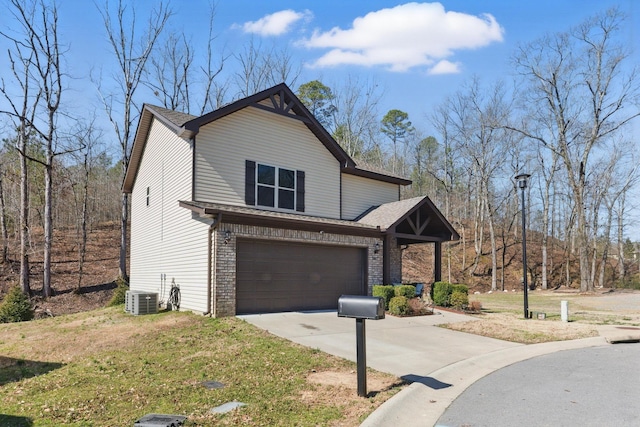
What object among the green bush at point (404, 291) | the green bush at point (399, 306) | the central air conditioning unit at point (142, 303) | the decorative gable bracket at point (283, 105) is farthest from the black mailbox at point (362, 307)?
the decorative gable bracket at point (283, 105)

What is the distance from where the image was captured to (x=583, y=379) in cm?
655

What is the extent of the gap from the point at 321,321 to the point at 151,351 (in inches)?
188

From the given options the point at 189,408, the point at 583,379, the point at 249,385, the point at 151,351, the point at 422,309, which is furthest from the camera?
the point at 422,309

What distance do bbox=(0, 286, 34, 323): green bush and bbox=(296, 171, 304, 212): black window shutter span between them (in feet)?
35.6

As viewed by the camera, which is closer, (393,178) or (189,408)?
(189,408)

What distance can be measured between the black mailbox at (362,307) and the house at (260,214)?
6890 mm

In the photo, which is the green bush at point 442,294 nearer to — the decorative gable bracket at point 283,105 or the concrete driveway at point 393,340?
the concrete driveway at point 393,340

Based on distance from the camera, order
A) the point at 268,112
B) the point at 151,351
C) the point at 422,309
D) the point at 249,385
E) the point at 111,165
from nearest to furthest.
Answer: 1. the point at 249,385
2. the point at 151,351
3. the point at 422,309
4. the point at 268,112
5. the point at 111,165

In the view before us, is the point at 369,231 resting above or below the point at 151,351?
above

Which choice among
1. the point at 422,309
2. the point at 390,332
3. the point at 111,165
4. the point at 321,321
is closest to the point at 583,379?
the point at 390,332

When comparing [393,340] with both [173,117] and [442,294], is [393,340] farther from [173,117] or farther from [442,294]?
[173,117]

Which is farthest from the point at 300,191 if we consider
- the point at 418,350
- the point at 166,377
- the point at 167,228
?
the point at 166,377

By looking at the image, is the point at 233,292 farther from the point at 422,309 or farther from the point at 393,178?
the point at 393,178

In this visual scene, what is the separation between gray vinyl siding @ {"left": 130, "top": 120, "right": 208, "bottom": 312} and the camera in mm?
12773
